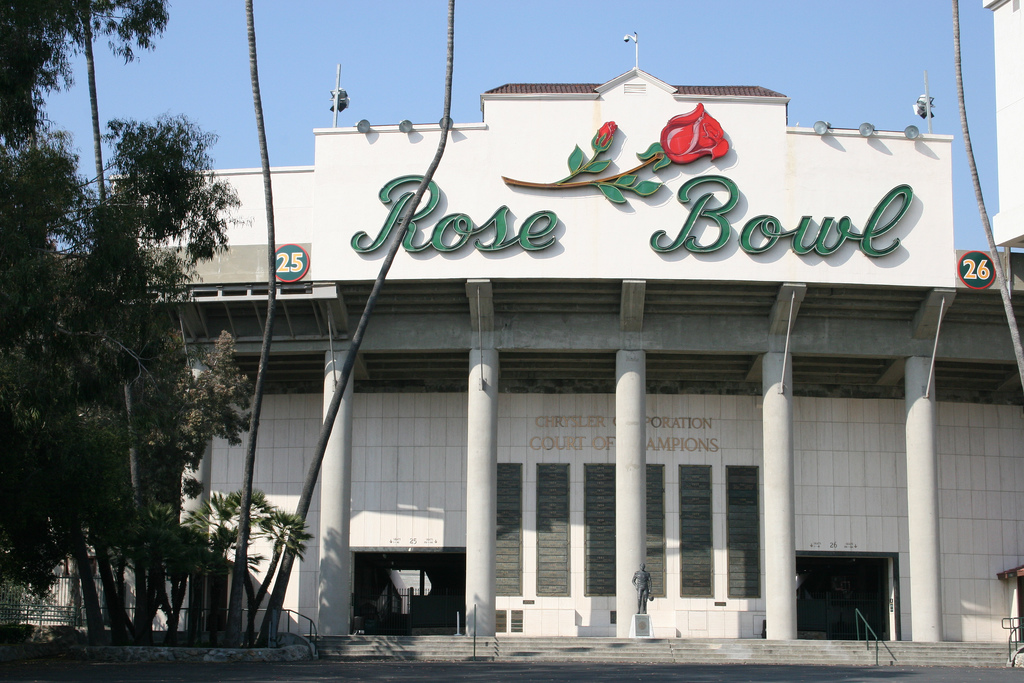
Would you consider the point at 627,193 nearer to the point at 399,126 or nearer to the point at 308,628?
the point at 399,126

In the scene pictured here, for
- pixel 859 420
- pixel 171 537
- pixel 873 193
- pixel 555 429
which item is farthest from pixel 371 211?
pixel 859 420

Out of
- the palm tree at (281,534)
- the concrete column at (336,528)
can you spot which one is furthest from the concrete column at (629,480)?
the palm tree at (281,534)

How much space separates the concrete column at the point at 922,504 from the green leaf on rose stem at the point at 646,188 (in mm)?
9590

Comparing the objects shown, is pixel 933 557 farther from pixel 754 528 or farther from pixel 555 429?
pixel 555 429

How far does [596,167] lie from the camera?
34.6m

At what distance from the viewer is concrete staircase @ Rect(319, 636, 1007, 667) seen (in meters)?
29.2

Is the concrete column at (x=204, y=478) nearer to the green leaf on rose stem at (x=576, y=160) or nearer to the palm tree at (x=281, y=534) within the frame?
the palm tree at (x=281, y=534)

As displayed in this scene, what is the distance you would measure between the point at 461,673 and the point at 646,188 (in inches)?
671

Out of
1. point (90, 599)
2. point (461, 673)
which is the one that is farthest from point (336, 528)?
point (461, 673)

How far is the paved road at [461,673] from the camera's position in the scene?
20.3m

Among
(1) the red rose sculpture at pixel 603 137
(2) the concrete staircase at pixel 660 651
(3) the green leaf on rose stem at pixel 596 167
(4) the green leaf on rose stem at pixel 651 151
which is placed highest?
(1) the red rose sculpture at pixel 603 137

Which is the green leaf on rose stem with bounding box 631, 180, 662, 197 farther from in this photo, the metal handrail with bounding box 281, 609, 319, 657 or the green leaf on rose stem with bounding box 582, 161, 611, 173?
the metal handrail with bounding box 281, 609, 319, 657

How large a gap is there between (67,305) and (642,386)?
18230 millimetres

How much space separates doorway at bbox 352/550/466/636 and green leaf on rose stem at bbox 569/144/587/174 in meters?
13.2
